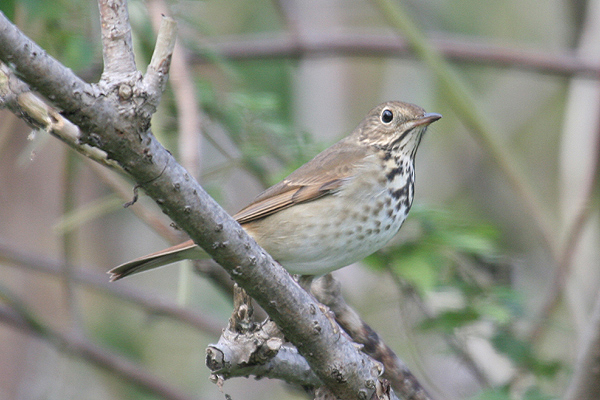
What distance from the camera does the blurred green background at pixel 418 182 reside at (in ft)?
13.6

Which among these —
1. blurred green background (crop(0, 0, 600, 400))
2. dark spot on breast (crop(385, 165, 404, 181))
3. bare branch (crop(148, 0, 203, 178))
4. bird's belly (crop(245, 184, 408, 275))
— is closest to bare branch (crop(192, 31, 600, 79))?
blurred green background (crop(0, 0, 600, 400))

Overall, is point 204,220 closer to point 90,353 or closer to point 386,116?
point 386,116

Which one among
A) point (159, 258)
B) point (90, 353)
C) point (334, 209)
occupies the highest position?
point (90, 353)

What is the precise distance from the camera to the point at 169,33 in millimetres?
1949

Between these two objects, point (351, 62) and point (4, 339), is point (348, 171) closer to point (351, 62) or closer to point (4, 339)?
point (4, 339)

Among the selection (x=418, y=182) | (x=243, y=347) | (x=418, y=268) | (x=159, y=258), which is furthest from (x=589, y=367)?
(x=418, y=182)

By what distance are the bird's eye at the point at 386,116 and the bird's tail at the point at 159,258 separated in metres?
1.40

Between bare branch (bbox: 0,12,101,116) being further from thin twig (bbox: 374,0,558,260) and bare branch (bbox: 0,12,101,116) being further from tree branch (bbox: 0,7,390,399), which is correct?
thin twig (bbox: 374,0,558,260)

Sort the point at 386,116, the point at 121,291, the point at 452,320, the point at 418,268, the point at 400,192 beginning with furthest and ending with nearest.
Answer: the point at 121,291
the point at 386,116
the point at 452,320
the point at 418,268
the point at 400,192

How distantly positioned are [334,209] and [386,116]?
853 millimetres

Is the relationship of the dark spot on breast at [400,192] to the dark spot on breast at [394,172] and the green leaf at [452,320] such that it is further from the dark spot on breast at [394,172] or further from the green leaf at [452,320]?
the green leaf at [452,320]

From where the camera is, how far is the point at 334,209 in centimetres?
357

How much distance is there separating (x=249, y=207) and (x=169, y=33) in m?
1.81

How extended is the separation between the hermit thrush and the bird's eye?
3.2 inches
